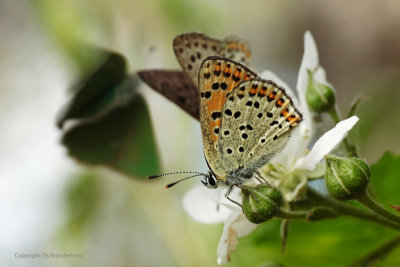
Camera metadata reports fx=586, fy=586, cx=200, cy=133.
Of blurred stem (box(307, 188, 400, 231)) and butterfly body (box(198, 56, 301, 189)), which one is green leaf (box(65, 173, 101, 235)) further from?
blurred stem (box(307, 188, 400, 231))

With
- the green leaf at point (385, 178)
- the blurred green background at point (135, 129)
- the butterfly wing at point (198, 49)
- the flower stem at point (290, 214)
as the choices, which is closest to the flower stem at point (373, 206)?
the flower stem at point (290, 214)

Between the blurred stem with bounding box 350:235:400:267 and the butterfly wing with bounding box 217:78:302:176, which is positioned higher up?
the butterfly wing with bounding box 217:78:302:176

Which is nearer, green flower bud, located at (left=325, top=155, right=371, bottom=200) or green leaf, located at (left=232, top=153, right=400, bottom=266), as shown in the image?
green flower bud, located at (left=325, top=155, right=371, bottom=200)

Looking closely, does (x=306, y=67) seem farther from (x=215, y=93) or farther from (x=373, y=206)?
(x=373, y=206)

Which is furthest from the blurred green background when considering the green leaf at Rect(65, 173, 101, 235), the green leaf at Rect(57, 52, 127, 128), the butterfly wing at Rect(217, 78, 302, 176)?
the butterfly wing at Rect(217, 78, 302, 176)

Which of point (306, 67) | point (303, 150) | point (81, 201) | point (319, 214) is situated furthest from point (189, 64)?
point (81, 201)

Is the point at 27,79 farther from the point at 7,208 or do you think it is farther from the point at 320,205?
the point at 320,205
